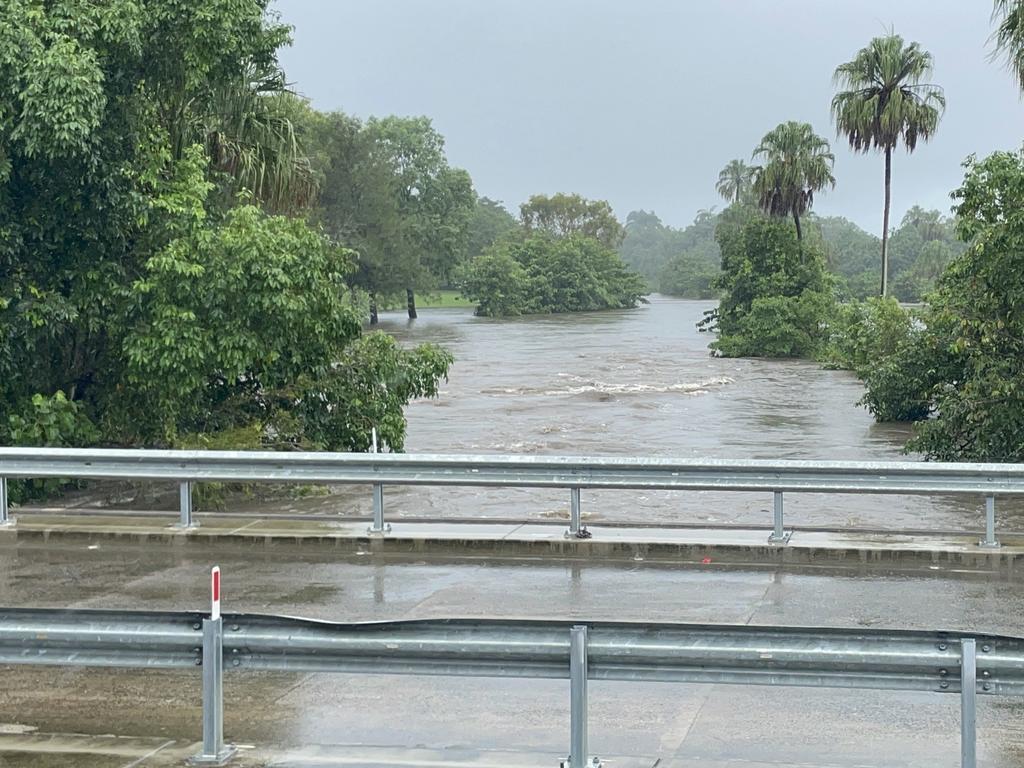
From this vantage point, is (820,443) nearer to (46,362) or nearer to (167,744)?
(46,362)

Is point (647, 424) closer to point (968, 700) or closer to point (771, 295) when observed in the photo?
point (968, 700)

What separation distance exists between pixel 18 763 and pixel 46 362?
1121cm

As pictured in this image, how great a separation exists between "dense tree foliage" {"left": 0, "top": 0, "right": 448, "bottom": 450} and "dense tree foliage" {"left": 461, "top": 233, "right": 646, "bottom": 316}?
85.4m

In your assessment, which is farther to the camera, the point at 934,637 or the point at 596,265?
the point at 596,265

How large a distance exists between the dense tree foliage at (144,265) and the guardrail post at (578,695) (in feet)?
34.3

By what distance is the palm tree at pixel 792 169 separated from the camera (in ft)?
202

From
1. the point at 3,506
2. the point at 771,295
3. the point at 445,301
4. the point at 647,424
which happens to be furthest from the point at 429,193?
the point at 3,506

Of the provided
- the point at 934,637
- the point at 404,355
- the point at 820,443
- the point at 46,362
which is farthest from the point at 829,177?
the point at 934,637

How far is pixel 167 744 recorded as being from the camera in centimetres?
696

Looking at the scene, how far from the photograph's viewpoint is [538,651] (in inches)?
249

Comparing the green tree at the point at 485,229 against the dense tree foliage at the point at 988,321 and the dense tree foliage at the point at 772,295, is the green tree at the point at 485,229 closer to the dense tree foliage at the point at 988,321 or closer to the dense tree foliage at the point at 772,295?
the dense tree foliage at the point at 772,295

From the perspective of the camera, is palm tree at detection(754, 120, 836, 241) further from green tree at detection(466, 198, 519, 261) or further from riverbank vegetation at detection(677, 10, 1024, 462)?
green tree at detection(466, 198, 519, 261)

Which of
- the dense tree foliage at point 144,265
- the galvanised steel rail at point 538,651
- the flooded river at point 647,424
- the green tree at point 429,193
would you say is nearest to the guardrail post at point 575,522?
the flooded river at point 647,424

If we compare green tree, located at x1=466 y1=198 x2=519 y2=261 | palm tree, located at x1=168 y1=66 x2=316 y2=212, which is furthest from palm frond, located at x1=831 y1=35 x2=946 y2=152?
green tree, located at x1=466 y1=198 x2=519 y2=261
